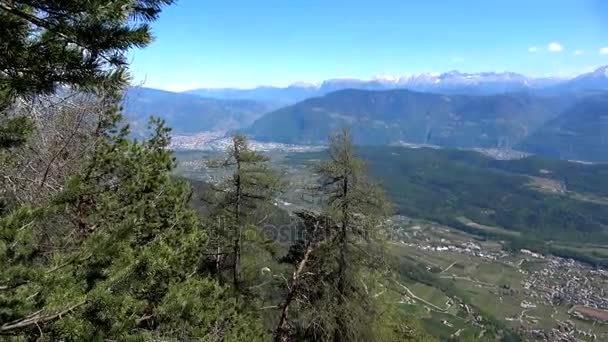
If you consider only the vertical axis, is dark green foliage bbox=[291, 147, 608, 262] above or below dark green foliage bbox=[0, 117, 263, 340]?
below

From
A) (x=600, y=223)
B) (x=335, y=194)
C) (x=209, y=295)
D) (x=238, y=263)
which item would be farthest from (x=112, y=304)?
(x=600, y=223)

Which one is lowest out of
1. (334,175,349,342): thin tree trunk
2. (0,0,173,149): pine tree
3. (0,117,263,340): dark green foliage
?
(334,175,349,342): thin tree trunk

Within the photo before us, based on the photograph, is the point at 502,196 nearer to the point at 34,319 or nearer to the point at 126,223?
the point at 126,223

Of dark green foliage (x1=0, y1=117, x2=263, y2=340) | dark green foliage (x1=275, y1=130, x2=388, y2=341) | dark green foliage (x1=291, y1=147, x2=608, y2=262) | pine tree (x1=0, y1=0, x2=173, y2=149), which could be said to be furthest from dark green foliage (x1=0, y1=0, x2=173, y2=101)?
dark green foliage (x1=291, y1=147, x2=608, y2=262)

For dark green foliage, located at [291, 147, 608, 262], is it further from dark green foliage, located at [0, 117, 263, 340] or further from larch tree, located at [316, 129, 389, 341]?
dark green foliage, located at [0, 117, 263, 340]

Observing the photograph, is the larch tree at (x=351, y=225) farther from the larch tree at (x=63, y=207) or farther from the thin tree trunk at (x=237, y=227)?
the larch tree at (x=63, y=207)

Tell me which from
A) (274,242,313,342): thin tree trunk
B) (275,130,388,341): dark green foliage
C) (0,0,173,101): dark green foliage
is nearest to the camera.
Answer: (0,0,173,101): dark green foliage

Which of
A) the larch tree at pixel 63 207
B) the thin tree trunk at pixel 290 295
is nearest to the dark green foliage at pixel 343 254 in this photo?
the thin tree trunk at pixel 290 295

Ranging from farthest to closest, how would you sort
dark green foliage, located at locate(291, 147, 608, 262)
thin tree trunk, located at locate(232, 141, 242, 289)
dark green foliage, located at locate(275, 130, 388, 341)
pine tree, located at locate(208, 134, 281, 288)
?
dark green foliage, located at locate(291, 147, 608, 262) < pine tree, located at locate(208, 134, 281, 288) < thin tree trunk, located at locate(232, 141, 242, 289) < dark green foliage, located at locate(275, 130, 388, 341)

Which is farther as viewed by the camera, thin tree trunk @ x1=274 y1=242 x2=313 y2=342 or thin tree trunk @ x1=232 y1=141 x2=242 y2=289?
thin tree trunk @ x1=232 y1=141 x2=242 y2=289

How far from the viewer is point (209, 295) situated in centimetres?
987

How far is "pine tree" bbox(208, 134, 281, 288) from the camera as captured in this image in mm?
13883

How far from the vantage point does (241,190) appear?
1419 centimetres

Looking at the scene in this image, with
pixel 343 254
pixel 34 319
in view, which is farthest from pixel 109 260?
pixel 343 254
